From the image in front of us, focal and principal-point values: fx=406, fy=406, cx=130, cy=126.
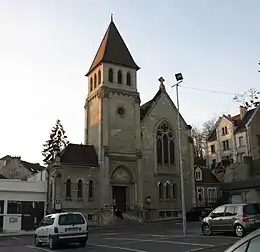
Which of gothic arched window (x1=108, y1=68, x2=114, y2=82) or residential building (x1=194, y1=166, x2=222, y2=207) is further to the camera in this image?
residential building (x1=194, y1=166, x2=222, y2=207)

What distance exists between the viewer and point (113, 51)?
49344 mm

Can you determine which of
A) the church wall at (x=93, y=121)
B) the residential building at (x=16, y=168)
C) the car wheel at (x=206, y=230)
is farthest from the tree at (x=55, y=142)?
the car wheel at (x=206, y=230)

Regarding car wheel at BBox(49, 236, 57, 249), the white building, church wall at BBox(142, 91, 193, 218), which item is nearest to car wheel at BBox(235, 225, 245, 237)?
car wheel at BBox(49, 236, 57, 249)

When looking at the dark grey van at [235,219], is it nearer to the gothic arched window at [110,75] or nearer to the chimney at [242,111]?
the gothic arched window at [110,75]

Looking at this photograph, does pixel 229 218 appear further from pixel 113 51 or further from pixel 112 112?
pixel 113 51

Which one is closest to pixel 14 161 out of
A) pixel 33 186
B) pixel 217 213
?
pixel 33 186

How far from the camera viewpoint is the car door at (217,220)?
2275 cm

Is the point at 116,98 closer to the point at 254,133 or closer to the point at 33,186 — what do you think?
the point at 33,186

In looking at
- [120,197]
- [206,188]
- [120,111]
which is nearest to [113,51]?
[120,111]

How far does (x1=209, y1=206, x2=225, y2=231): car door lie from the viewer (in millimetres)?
22750

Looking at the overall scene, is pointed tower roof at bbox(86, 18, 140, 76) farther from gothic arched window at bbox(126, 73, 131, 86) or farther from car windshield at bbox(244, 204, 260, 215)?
car windshield at bbox(244, 204, 260, 215)

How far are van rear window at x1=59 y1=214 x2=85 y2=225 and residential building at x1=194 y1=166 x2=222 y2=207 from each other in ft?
102

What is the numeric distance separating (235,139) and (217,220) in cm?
4150

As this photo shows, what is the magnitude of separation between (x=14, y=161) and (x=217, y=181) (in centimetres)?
4260
